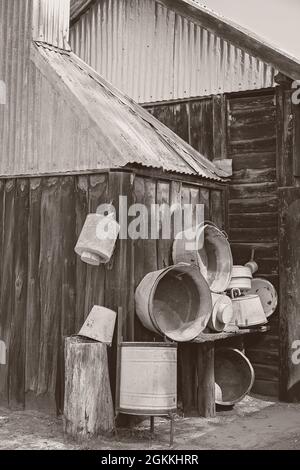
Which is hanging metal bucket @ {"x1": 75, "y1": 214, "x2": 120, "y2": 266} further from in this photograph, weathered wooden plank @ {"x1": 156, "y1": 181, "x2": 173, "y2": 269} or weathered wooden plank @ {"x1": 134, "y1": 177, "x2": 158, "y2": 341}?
weathered wooden plank @ {"x1": 156, "y1": 181, "x2": 173, "y2": 269}

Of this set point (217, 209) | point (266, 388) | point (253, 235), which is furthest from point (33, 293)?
point (266, 388)

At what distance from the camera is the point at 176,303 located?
8.96 m

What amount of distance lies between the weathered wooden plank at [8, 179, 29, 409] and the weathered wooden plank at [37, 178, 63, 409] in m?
0.29

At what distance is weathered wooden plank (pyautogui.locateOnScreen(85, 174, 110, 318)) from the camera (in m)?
8.14

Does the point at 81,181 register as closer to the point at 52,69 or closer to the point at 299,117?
the point at 52,69

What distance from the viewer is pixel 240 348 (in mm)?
10195

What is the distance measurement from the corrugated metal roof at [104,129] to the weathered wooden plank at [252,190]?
39cm

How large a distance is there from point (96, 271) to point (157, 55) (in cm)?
451

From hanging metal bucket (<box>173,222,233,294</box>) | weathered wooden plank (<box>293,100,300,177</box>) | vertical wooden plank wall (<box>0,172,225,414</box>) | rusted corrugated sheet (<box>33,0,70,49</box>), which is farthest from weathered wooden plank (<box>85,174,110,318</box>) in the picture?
weathered wooden plank (<box>293,100,300,177</box>)

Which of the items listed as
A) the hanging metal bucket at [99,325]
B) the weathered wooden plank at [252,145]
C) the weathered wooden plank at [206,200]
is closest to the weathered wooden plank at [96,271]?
the hanging metal bucket at [99,325]

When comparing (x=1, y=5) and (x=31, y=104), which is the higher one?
(x=1, y=5)
